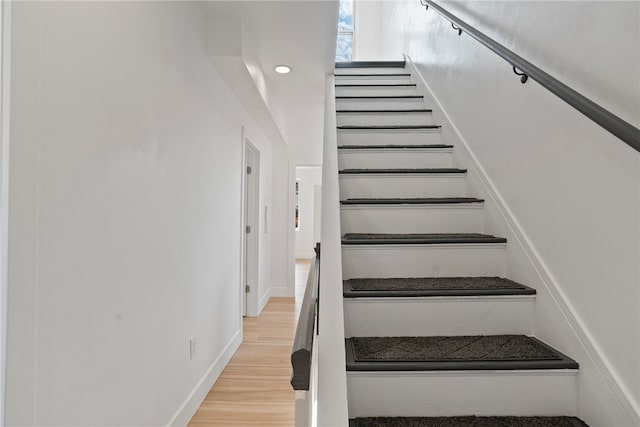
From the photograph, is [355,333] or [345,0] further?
[345,0]

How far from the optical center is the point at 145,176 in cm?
163

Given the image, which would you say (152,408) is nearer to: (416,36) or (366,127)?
(366,127)

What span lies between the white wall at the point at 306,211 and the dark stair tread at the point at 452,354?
911cm

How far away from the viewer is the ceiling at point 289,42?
2184 mm

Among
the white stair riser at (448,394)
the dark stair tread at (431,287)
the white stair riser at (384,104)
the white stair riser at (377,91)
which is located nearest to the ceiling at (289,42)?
the white stair riser at (377,91)

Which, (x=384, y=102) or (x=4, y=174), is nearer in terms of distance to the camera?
(x=4, y=174)

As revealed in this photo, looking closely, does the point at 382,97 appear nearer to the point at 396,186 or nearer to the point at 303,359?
the point at 396,186

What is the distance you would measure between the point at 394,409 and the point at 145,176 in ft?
4.48

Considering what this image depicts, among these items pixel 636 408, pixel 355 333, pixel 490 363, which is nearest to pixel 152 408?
pixel 355 333

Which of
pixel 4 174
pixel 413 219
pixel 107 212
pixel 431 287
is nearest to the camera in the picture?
pixel 4 174

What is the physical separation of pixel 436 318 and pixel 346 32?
19.1 ft

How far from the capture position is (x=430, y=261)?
165 cm

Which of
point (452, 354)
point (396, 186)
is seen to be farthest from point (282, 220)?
point (452, 354)

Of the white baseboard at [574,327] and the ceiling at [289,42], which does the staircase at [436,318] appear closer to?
the white baseboard at [574,327]
